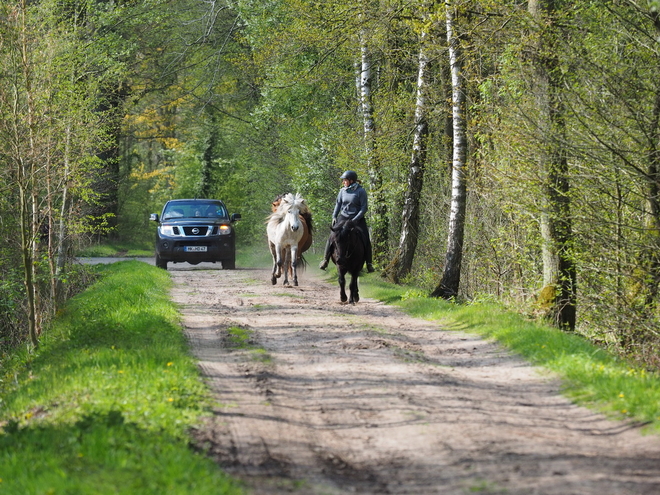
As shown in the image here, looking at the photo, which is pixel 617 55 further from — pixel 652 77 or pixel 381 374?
pixel 381 374

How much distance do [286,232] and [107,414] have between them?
13.3 metres

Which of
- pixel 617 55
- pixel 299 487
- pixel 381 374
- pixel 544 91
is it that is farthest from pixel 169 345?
pixel 617 55

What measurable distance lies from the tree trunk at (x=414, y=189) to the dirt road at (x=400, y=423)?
896 cm

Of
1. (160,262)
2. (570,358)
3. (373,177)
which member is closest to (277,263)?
(373,177)

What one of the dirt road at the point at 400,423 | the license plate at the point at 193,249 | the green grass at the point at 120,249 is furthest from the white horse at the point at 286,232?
the green grass at the point at 120,249

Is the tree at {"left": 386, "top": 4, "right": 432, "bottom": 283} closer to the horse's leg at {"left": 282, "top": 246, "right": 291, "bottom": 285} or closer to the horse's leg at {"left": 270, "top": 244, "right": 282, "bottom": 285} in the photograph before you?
the horse's leg at {"left": 282, "top": 246, "right": 291, "bottom": 285}

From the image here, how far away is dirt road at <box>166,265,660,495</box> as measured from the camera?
5.57 meters

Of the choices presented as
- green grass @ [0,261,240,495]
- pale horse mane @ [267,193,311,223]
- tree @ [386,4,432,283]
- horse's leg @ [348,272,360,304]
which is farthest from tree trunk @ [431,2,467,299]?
green grass @ [0,261,240,495]

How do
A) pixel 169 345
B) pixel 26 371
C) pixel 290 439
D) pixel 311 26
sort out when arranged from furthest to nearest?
pixel 311 26 < pixel 26 371 < pixel 169 345 < pixel 290 439

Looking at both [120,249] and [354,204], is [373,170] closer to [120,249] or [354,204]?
[354,204]

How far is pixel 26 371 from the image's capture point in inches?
423

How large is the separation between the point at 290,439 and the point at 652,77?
754 cm

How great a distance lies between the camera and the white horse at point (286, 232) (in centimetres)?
1953

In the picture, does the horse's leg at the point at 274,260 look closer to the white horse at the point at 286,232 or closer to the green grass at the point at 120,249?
the white horse at the point at 286,232
